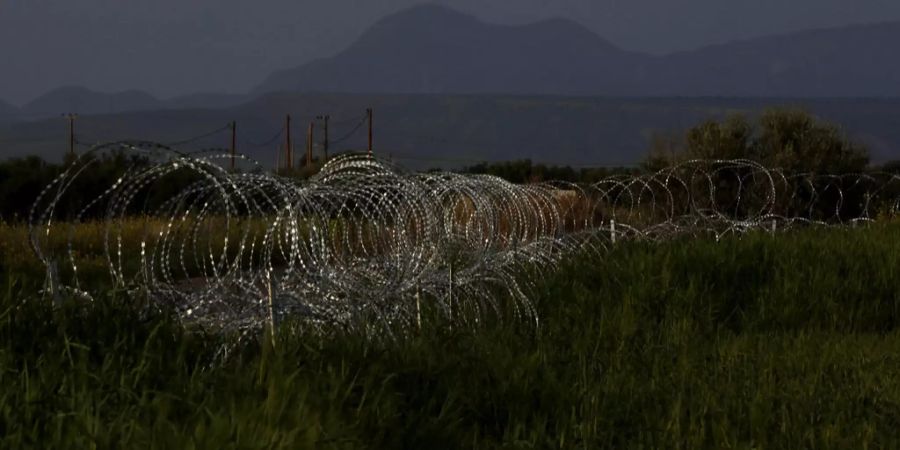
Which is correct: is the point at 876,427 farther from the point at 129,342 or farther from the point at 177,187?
the point at 177,187

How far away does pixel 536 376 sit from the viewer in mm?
7223

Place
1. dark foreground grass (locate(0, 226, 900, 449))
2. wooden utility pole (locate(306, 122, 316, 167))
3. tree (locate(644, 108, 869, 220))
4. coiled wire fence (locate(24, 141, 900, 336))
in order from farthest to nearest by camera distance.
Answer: wooden utility pole (locate(306, 122, 316, 167)) → tree (locate(644, 108, 869, 220)) → coiled wire fence (locate(24, 141, 900, 336)) → dark foreground grass (locate(0, 226, 900, 449))

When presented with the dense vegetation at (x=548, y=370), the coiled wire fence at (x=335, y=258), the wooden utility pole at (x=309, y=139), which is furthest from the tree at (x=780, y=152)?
the wooden utility pole at (x=309, y=139)

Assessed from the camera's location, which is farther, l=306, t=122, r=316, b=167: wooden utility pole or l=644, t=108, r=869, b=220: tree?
l=306, t=122, r=316, b=167: wooden utility pole

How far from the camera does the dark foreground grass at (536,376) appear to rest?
15.9 ft

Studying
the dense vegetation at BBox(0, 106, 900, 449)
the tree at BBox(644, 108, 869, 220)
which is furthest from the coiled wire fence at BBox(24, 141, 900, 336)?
the tree at BBox(644, 108, 869, 220)

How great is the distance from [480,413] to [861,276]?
5.61 m

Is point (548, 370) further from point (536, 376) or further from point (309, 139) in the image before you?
point (309, 139)

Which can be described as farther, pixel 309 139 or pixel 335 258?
pixel 309 139

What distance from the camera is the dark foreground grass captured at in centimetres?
486

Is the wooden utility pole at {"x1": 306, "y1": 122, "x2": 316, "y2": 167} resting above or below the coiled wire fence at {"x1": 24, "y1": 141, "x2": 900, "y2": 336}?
below

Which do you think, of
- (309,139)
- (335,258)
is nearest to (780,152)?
(335,258)

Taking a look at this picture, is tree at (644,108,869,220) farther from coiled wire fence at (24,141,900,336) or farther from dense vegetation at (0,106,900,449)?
dense vegetation at (0,106,900,449)

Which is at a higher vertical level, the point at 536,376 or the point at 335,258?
the point at 335,258
